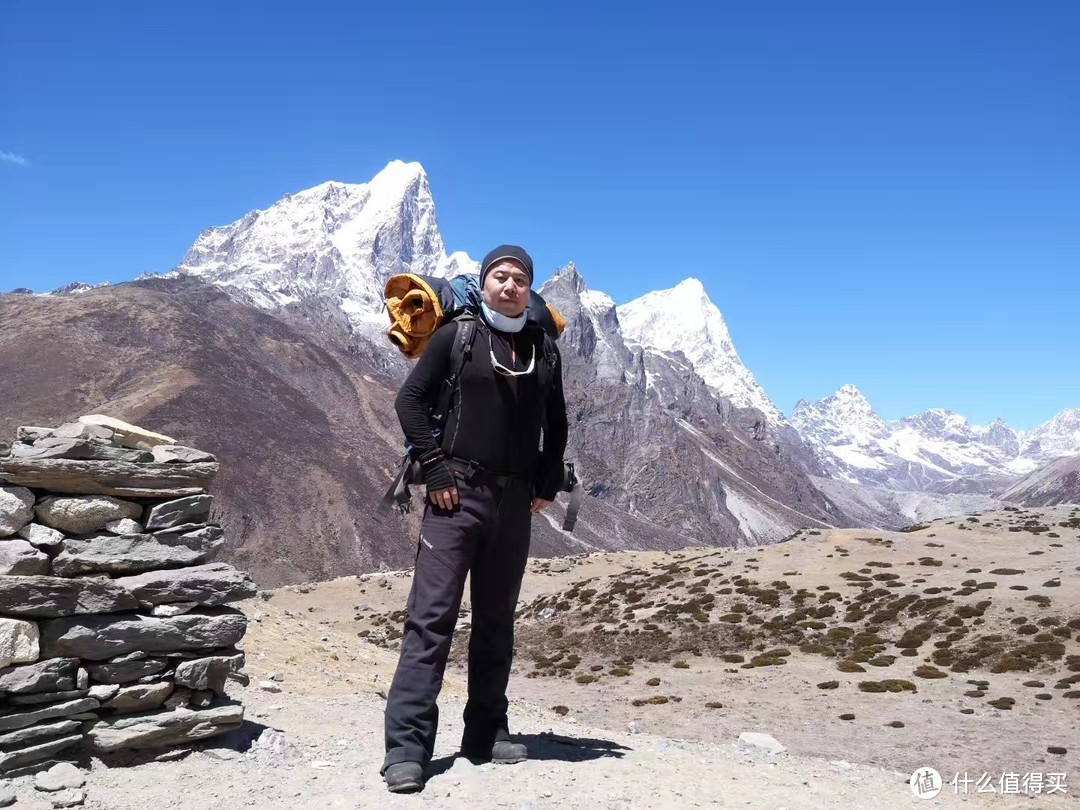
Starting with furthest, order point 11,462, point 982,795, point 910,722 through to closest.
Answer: point 910,722, point 982,795, point 11,462

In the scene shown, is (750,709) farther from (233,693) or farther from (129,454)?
(129,454)

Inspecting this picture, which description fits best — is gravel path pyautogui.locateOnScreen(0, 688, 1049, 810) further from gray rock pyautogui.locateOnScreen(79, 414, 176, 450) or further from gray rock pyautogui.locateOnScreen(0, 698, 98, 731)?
gray rock pyautogui.locateOnScreen(79, 414, 176, 450)

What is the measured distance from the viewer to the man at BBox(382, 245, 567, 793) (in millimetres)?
6910

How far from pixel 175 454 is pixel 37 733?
277 centimetres

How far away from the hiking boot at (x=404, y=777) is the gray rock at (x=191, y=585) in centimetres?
252

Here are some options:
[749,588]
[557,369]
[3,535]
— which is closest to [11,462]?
[3,535]

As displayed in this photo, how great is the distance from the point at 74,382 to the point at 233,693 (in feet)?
596

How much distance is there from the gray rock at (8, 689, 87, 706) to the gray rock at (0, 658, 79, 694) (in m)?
0.04

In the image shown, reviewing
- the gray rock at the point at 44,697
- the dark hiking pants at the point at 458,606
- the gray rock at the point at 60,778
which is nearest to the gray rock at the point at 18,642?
the gray rock at the point at 44,697

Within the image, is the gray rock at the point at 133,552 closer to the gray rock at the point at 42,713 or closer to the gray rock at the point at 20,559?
the gray rock at the point at 20,559

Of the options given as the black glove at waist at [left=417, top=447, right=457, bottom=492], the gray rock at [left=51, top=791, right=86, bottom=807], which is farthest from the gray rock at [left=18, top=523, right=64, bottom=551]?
the black glove at waist at [left=417, top=447, right=457, bottom=492]

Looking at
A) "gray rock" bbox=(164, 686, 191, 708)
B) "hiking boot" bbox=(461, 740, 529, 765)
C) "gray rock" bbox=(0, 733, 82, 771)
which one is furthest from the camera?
"gray rock" bbox=(164, 686, 191, 708)

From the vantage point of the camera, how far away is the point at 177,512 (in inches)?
317

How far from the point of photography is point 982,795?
1202cm
